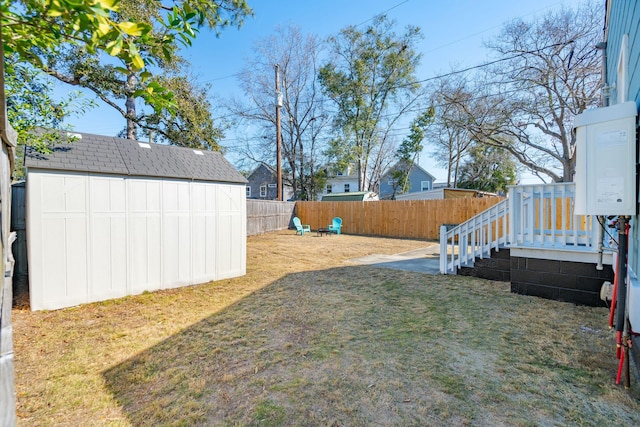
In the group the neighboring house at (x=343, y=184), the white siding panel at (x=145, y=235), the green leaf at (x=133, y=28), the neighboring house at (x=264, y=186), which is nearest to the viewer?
the green leaf at (x=133, y=28)

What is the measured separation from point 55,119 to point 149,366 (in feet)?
11.8

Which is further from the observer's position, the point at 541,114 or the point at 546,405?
the point at 541,114

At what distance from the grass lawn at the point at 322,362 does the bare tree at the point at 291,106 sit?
1907 centimetres

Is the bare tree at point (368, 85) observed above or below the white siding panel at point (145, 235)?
above

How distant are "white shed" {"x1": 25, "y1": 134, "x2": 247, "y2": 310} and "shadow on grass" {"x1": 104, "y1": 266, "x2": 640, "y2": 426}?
6.29 feet

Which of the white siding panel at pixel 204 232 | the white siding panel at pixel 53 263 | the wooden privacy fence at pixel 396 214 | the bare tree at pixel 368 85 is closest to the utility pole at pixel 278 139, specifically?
the wooden privacy fence at pixel 396 214

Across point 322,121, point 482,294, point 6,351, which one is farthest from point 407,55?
point 6,351

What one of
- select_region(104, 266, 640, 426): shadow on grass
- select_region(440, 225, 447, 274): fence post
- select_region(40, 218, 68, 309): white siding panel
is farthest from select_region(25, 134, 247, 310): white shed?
select_region(440, 225, 447, 274): fence post

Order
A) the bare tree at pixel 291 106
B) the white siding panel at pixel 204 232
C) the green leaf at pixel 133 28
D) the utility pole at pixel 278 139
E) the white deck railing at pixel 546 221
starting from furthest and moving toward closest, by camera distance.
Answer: the bare tree at pixel 291 106 → the utility pole at pixel 278 139 → the white siding panel at pixel 204 232 → the white deck railing at pixel 546 221 → the green leaf at pixel 133 28

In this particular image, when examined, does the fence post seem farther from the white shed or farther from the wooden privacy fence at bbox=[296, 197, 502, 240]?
the wooden privacy fence at bbox=[296, 197, 502, 240]

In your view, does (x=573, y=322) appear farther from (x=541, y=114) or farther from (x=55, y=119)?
(x=541, y=114)

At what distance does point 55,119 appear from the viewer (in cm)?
417

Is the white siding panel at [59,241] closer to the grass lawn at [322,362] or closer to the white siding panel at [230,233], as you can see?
the grass lawn at [322,362]

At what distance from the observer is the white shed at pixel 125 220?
4.20 metres
